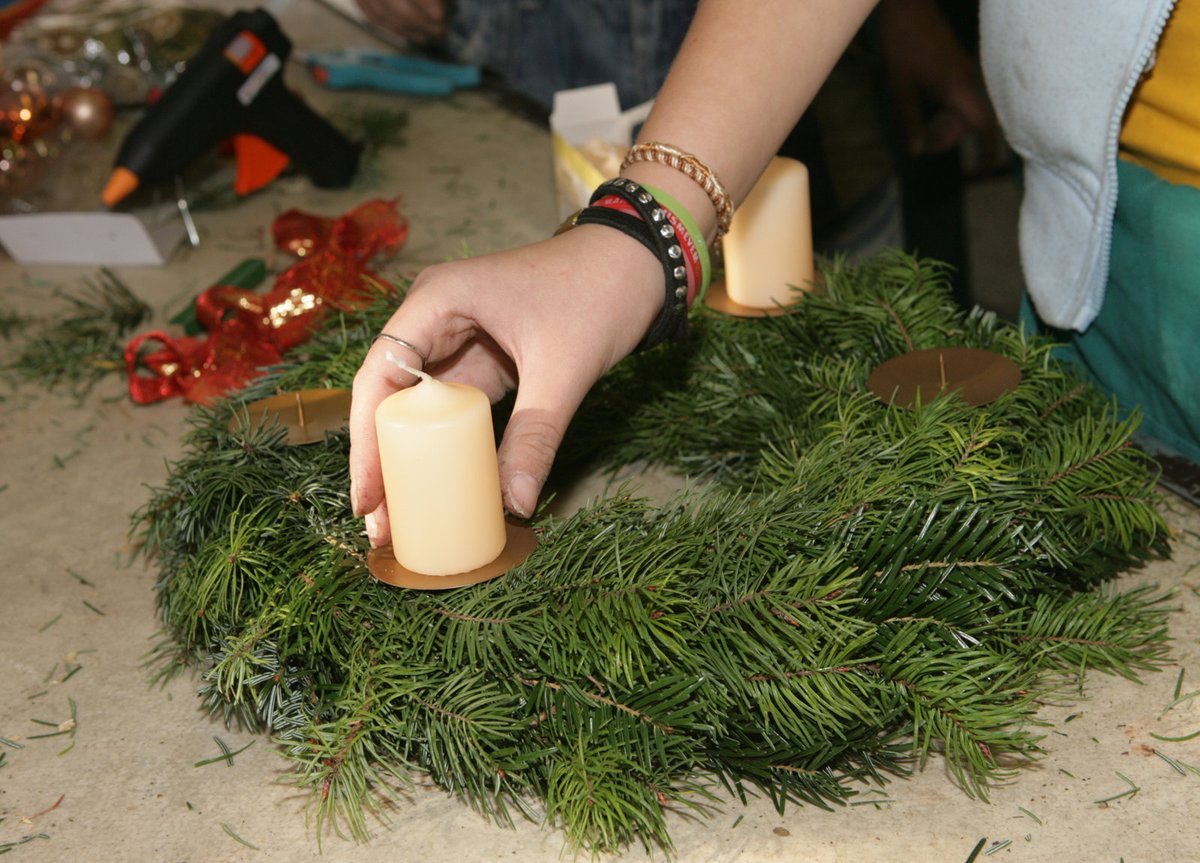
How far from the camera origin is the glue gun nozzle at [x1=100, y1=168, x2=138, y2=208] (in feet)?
4.93

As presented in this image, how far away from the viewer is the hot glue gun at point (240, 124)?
59.7 inches

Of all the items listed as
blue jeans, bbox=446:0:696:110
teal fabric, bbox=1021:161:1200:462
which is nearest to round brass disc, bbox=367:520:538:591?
teal fabric, bbox=1021:161:1200:462

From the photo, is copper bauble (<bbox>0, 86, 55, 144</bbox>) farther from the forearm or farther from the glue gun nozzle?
the forearm

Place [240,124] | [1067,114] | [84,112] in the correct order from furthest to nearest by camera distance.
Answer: [84,112] < [240,124] < [1067,114]

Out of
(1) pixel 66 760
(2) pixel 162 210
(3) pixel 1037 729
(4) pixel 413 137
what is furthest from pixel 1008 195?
(1) pixel 66 760

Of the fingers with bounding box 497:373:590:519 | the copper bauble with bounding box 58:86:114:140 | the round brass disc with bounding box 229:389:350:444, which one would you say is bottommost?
the copper bauble with bounding box 58:86:114:140

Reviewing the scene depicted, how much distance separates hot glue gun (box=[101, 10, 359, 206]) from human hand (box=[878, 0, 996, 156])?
91 centimetres

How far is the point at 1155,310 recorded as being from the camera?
85 centimetres

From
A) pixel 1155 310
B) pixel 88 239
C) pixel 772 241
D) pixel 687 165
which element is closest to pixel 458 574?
pixel 687 165

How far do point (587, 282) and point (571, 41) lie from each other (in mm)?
1340

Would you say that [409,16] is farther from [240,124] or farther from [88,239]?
[88,239]

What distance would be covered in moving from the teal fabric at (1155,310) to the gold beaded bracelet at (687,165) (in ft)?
1.00

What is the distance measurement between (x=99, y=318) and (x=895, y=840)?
106 cm

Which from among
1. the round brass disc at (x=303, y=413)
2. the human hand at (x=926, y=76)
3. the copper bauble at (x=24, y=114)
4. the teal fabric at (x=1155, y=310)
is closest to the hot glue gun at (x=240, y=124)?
the copper bauble at (x=24, y=114)
